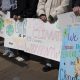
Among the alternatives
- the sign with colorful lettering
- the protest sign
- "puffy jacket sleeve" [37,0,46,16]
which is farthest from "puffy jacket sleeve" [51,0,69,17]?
the sign with colorful lettering

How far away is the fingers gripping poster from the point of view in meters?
7.55

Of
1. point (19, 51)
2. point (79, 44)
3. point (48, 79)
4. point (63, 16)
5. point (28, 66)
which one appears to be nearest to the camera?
point (79, 44)

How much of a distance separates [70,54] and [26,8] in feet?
8.93

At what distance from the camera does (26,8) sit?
7508 millimetres

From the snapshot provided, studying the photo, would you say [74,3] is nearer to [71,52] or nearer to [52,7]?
[52,7]

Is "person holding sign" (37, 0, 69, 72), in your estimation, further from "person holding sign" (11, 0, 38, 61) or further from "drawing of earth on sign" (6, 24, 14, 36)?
"drawing of earth on sign" (6, 24, 14, 36)

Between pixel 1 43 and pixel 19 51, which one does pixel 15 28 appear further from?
pixel 1 43

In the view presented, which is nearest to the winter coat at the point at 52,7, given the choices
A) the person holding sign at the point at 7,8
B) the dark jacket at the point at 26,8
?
the dark jacket at the point at 26,8

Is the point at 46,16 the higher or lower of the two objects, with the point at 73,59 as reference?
higher

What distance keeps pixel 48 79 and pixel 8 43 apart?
7.26 feet

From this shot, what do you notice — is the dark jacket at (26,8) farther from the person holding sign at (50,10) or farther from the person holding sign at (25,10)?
the person holding sign at (50,10)

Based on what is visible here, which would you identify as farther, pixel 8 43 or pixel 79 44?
pixel 8 43

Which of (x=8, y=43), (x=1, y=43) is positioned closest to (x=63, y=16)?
(x=8, y=43)

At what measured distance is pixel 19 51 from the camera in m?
8.03
